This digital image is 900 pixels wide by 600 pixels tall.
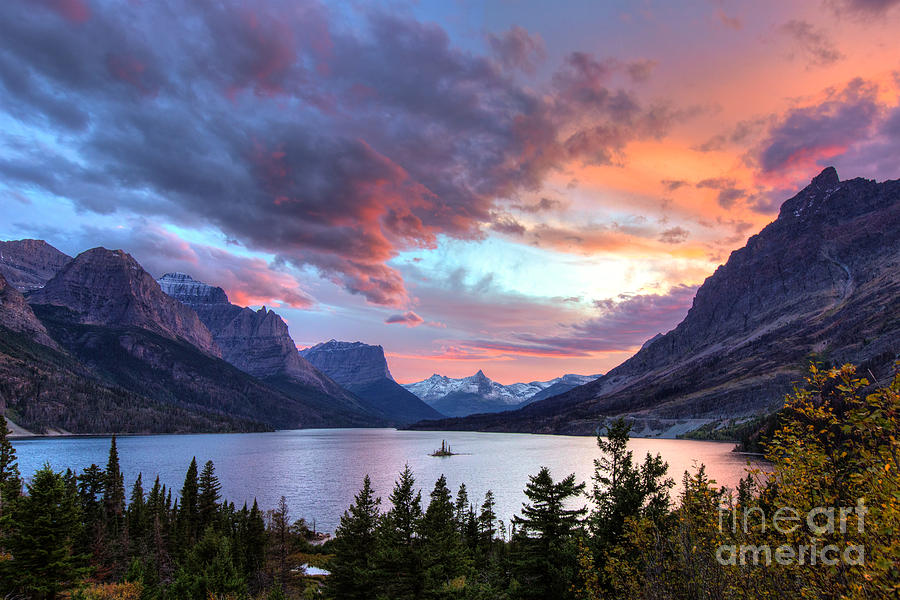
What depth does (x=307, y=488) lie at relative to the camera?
14325cm


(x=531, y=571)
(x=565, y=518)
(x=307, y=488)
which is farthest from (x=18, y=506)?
(x=307, y=488)

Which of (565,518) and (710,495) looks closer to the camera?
(710,495)

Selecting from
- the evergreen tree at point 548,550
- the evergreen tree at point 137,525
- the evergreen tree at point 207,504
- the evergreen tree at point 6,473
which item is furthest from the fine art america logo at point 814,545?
the evergreen tree at point 207,504

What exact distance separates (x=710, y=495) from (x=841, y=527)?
6.14m

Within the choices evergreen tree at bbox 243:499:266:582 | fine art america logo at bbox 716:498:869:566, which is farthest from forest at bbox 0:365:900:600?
evergreen tree at bbox 243:499:266:582

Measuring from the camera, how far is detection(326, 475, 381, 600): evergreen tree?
40.8 meters

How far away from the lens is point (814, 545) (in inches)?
439

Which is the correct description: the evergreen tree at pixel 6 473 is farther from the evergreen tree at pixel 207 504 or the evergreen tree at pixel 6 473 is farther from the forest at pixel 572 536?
the evergreen tree at pixel 207 504

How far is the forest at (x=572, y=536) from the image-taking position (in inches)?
415

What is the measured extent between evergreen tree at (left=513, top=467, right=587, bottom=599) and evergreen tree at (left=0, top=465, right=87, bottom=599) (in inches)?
1408

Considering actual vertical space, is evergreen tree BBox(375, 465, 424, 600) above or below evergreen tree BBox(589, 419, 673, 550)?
below

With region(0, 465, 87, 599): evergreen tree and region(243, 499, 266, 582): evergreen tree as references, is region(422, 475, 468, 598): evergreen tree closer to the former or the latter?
region(0, 465, 87, 599): evergreen tree

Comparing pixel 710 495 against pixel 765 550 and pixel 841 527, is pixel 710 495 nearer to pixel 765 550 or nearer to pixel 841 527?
pixel 765 550

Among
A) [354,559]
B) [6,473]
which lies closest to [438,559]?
[354,559]
